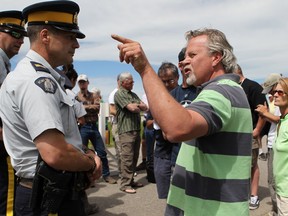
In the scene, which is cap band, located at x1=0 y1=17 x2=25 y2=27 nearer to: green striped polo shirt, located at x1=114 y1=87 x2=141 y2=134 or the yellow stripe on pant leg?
the yellow stripe on pant leg

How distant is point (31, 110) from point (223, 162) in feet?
3.42

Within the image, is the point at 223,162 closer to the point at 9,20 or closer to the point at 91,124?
the point at 9,20

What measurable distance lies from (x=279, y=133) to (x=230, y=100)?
213 cm

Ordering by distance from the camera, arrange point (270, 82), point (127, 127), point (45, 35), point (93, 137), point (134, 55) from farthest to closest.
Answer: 1. point (93, 137)
2. point (127, 127)
3. point (270, 82)
4. point (45, 35)
5. point (134, 55)

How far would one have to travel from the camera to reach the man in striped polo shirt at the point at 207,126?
1.49 metres

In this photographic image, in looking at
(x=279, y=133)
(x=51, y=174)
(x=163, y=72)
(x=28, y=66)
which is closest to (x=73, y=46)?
(x=28, y=66)

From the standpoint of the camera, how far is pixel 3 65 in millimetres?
3096

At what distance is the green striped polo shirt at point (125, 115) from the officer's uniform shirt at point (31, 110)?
3.81 m

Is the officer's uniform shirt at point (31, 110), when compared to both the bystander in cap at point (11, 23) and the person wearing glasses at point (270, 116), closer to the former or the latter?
the bystander in cap at point (11, 23)

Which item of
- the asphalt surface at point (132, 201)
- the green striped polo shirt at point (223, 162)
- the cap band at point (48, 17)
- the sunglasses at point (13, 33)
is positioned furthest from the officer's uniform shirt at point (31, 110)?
the asphalt surface at point (132, 201)

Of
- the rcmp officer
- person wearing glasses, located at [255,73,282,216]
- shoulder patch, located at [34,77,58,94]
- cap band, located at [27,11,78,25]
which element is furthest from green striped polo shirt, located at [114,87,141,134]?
shoulder patch, located at [34,77,58,94]

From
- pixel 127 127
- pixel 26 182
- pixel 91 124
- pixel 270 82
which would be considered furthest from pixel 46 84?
pixel 91 124

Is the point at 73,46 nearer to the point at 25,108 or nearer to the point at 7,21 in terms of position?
the point at 25,108

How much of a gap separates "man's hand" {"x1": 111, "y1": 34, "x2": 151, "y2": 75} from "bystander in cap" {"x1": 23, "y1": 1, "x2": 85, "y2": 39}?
53cm
